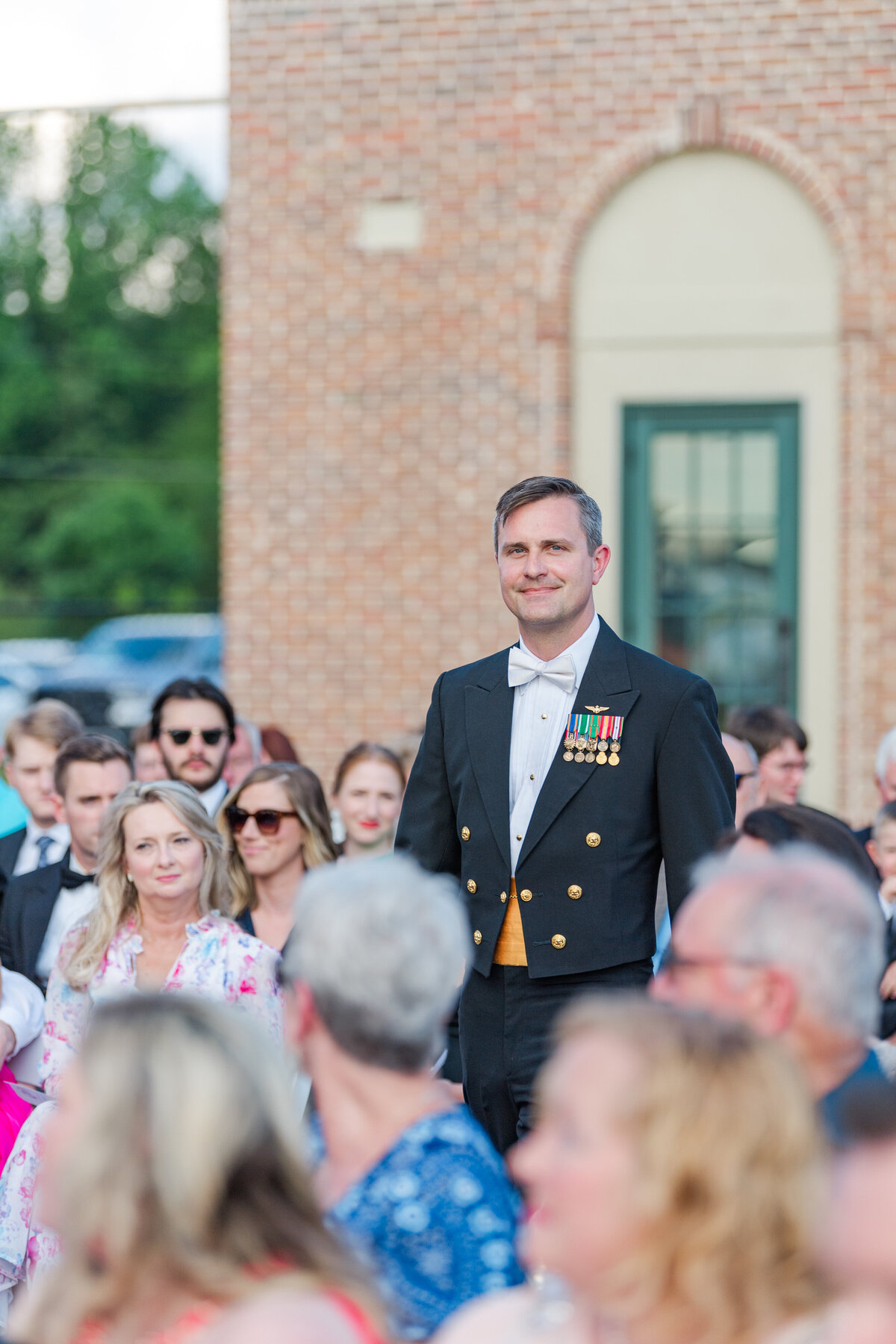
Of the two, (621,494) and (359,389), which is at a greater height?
(359,389)

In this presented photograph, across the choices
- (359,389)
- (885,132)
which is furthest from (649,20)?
(359,389)

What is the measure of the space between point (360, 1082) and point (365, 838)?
3.72 meters

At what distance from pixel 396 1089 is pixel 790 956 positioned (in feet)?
2.06

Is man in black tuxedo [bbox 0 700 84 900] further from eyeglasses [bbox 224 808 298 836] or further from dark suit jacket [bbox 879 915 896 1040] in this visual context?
dark suit jacket [bbox 879 915 896 1040]

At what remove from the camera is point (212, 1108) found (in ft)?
6.27

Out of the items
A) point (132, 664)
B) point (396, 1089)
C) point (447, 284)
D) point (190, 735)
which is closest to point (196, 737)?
point (190, 735)

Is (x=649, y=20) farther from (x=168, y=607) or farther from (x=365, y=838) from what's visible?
(x=168, y=607)

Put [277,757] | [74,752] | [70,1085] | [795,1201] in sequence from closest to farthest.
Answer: [795,1201]
[70,1085]
[74,752]
[277,757]

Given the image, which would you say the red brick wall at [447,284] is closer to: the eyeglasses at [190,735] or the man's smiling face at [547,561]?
the eyeglasses at [190,735]

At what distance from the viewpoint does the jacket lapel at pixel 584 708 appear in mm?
3766

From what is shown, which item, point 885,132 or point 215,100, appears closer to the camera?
point 885,132

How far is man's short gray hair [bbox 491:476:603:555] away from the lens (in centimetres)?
380

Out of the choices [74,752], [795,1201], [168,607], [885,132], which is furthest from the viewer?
[168,607]

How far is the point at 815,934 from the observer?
2.26m
